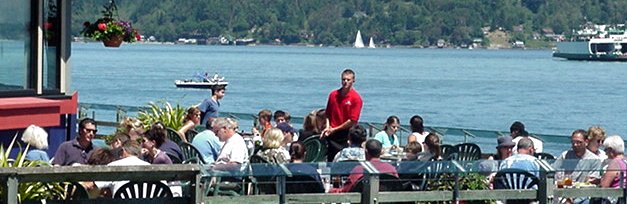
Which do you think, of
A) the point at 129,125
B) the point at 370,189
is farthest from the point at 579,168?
the point at 129,125

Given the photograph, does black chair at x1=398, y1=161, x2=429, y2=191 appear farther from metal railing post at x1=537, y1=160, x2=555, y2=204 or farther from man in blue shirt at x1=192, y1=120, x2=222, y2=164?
man in blue shirt at x1=192, y1=120, x2=222, y2=164

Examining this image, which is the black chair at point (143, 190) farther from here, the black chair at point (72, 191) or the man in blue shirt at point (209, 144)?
the man in blue shirt at point (209, 144)

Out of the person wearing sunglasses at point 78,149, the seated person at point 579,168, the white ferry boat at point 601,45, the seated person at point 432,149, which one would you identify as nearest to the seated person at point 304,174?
the seated person at point 579,168

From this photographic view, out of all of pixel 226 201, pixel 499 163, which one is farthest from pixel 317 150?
pixel 226 201

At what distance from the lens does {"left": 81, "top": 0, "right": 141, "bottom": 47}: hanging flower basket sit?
602 inches

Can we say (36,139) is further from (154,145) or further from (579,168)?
(579,168)

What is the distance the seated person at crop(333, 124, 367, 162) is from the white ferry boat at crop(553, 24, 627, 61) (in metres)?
151

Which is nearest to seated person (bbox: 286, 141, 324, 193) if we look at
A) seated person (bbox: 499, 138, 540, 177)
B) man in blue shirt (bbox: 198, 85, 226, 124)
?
seated person (bbox: 499, 138, 540, 177)

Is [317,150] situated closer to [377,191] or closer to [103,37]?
[103,37]

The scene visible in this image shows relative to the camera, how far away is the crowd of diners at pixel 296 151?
1084 centimetres

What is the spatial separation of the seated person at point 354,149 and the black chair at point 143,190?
3766mm

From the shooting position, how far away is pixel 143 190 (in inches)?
379

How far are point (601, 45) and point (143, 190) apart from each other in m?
Result: 160

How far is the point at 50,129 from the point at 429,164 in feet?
17.0
